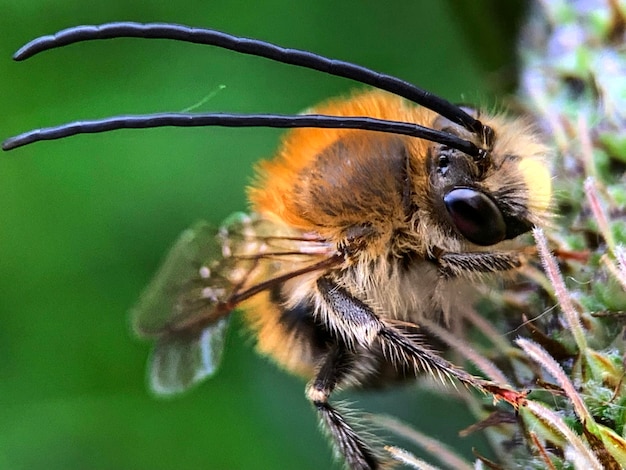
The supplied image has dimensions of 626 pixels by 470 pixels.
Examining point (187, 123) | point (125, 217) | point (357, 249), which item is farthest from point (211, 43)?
point (125, 217)

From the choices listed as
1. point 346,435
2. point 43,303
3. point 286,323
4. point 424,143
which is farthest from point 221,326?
point 43,303

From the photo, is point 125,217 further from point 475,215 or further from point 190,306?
point 475,215

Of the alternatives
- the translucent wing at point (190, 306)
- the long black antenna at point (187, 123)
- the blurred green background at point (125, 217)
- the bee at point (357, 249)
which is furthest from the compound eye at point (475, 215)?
the blurred green background at point (125, 217)

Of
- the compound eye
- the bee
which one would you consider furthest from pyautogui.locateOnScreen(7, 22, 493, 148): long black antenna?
the compound eye

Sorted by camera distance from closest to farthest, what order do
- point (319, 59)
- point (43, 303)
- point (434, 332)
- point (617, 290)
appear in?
1. point (319, 59)
2. point (617, 290)
3. point (434, 332)
4. point (43, 303)

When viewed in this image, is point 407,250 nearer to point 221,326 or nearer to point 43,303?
point 221,326

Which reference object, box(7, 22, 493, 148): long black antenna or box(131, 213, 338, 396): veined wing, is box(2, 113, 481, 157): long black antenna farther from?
box(131, 213, 338, 396): veined wing
